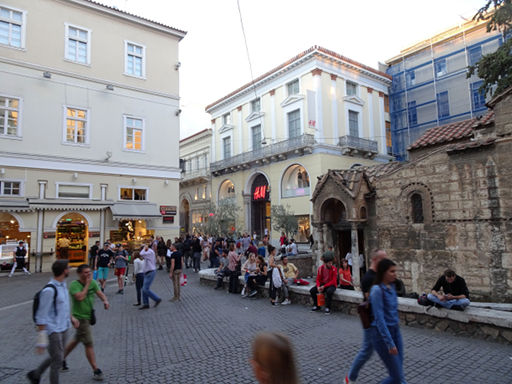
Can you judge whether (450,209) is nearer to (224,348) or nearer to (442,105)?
(224,348)

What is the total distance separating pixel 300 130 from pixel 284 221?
27.5 ft

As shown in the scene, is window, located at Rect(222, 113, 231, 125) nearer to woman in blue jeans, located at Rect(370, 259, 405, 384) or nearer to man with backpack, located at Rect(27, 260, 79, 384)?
man with backpack, located at Rect(27, 260, 79, 384)

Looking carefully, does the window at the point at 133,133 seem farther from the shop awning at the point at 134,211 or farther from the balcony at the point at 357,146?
the balcony at the point at 357,146

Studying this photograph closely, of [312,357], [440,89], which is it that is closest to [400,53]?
[440,89]

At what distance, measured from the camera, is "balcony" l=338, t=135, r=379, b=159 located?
30203 millimetres

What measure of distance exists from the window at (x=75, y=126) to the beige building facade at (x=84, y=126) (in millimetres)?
56

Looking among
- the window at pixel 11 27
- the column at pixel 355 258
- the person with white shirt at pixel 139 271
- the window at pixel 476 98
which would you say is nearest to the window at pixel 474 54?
the window at pixel 476 98

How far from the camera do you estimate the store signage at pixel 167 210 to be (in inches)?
862

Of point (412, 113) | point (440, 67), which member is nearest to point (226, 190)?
point (412, 113)

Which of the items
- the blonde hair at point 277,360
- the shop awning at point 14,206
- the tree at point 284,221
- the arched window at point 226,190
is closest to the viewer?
the blonde hair at point 277,360

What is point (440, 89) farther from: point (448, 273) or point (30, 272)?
point (30, 272)

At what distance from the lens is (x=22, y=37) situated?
1816 centimetres

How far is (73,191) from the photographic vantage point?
19.0 m

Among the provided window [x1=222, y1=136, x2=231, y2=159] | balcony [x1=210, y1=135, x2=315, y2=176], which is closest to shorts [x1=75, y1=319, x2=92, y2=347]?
balcony [x1=210, y1=135, x2=315, y2=176]
